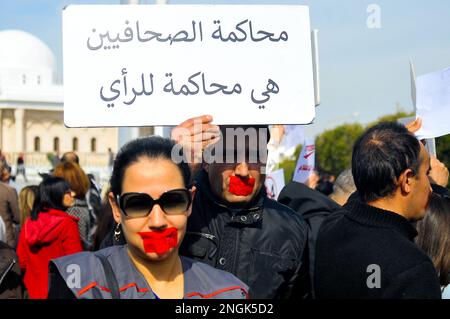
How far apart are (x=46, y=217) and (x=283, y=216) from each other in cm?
272

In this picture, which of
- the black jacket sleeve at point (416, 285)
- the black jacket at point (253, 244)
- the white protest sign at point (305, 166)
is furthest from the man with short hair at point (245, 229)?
the white protest sign at point (305, 166)

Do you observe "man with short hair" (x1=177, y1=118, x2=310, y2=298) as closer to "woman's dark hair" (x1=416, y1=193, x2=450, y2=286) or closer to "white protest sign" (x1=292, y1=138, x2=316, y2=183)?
"woman's dark hair" (x1=416, y1=193, x2=450, y2=286)

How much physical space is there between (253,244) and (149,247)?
0.73m

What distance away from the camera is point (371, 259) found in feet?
8.17

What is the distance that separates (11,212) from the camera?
277 inches

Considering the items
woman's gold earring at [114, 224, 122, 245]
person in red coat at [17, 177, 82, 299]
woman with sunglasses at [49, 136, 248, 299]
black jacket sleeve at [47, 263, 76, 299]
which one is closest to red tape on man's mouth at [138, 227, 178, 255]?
woman with sunglasses at [49, 136, 248, 299]

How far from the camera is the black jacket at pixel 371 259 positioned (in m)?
2.40

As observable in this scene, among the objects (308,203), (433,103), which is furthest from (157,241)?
(433,103)

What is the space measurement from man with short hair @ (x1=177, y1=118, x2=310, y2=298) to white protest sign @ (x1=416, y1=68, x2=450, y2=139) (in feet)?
2.98

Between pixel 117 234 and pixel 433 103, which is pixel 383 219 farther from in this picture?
pixel 433 103

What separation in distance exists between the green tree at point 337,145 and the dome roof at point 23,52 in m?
26.0

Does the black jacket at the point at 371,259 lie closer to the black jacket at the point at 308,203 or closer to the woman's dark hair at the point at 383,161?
the woman's dark hair at the point at 383,161
